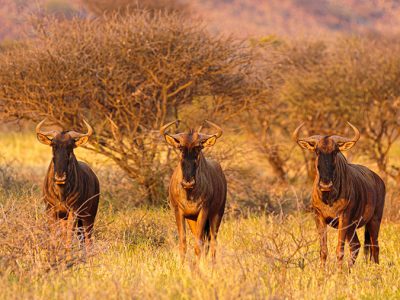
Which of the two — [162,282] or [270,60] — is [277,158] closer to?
[270,60]

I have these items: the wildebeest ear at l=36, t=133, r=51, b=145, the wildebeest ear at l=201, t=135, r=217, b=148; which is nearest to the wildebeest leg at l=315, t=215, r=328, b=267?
the wildebeest ear at l=201, t=135, r=217, b=148

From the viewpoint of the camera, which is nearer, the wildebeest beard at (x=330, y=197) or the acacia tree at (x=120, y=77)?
the wildebeest beard at (x=330, y=197)

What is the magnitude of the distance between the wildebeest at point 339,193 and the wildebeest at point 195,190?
110 centimetres

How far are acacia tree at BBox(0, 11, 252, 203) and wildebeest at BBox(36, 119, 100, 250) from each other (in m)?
4.20

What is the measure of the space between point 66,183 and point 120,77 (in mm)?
5099

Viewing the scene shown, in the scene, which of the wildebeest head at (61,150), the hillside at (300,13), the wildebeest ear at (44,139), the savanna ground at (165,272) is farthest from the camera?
the hillside at (300,13)

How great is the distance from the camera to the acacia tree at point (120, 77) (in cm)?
1526

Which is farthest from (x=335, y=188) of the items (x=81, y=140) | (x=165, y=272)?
(x=81, y=140)

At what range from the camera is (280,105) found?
23812 millimetres

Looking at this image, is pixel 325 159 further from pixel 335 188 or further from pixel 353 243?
pixel 353 243

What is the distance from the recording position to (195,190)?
9859mm

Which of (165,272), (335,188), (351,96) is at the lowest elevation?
(351,96)

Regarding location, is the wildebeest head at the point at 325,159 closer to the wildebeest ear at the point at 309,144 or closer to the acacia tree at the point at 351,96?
the wildebeest ear at the point at 309,144

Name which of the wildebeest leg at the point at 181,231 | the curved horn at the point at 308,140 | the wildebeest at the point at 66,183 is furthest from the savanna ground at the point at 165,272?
the curved horn at the point at 308,140
